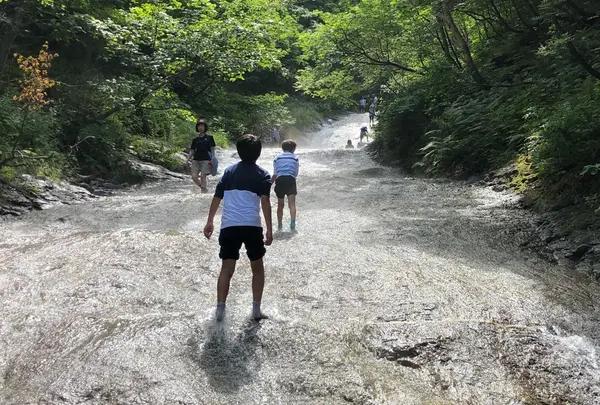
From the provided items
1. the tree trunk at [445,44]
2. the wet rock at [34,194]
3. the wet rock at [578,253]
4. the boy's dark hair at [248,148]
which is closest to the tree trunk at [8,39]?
the wet rock at [34,194]

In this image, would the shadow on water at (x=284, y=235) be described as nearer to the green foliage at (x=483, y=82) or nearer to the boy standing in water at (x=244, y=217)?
the boy standing in water at (x=244, y=217)

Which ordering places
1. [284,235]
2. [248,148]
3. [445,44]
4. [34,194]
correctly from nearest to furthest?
1. [248,148]
2. [284,235]
3. [34,194]
4. [445,44]

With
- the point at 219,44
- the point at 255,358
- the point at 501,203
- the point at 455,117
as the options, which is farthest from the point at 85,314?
the point at 219,44

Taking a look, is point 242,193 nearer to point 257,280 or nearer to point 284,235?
point 257,280

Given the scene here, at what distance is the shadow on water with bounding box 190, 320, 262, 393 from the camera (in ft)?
11.7

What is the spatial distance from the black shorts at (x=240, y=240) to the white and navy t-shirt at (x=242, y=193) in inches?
1.9

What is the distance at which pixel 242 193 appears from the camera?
458cm

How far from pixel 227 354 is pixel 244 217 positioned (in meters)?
1.25

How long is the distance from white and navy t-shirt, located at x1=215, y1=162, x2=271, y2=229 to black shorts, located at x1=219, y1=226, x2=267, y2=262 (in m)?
0.05

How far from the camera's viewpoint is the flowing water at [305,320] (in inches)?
136

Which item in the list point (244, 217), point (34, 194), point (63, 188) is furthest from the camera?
point (63, 188)

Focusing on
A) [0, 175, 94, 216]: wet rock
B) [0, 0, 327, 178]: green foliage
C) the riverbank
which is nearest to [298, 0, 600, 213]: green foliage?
[0, 0, 327, 178]: green foliage

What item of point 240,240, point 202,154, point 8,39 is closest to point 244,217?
point 240,240

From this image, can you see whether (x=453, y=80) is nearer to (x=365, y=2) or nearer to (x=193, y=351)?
(x=365, y=2)
